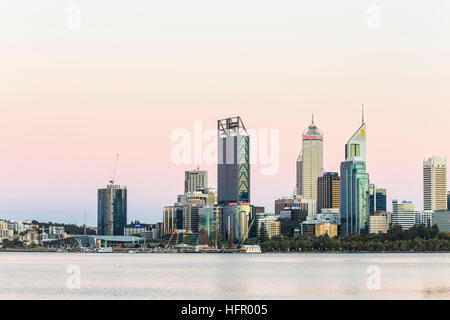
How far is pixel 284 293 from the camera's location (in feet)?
291

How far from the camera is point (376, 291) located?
9150 cm

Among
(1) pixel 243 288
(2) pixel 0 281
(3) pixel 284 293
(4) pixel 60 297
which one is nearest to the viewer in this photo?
(4) pixel 60 297

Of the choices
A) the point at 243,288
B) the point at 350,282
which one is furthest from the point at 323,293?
the point at 350,282

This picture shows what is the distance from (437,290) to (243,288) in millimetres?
21414
